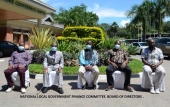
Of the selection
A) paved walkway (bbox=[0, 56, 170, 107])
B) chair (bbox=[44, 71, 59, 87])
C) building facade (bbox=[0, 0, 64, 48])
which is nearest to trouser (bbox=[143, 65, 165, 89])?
paved walkway (bbox=[0, 56, 170, 107])

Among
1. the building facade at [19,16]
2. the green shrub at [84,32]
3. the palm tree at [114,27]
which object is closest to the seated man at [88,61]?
the green shrub at [84,32]

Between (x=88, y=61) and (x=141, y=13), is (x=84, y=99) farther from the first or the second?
(x=141, y=13)

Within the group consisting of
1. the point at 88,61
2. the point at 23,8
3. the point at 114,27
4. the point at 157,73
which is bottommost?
the point at 157,73

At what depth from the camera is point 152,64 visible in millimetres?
6996

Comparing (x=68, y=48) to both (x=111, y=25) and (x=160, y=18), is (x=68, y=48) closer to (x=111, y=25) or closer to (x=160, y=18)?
(x=160, y=18)

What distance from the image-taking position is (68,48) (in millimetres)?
11531

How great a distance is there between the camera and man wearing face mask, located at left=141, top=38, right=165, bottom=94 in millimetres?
6777

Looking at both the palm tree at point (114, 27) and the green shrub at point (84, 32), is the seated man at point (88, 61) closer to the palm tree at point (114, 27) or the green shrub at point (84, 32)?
the green shrub at point (84, 32)

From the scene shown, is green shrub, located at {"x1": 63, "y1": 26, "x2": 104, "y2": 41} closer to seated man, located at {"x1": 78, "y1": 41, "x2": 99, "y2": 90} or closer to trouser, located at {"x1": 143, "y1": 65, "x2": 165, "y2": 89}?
seated man, located at {"x1": 78, "y1": 41, "x2": 99, "y2": 90}

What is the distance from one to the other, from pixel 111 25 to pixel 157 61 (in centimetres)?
8175

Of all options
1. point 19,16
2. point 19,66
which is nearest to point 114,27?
point 19,16

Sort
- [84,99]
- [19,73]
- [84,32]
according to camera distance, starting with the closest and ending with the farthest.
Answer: [84,99]
[19,73]
[84,32]

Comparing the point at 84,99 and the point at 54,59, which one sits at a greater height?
the point at 54,59

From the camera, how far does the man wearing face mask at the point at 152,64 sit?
6777mm
